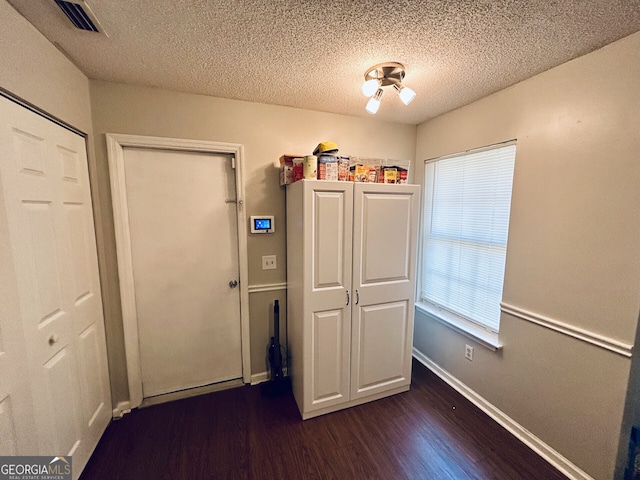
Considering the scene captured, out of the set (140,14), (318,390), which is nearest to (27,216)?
(140,14)

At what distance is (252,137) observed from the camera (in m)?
2.04

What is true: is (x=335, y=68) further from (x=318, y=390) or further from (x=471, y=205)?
(x=318, y=390)

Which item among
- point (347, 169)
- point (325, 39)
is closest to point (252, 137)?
point (347, 169)

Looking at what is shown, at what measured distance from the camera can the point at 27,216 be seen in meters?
1.16

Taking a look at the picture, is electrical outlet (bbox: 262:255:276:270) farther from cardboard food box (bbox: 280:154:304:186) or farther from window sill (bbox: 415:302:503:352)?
window sill (bbox: 415:302:503:352)

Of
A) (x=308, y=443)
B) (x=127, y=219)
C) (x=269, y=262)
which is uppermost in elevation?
(x=127, y=219)

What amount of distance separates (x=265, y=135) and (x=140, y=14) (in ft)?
3.35

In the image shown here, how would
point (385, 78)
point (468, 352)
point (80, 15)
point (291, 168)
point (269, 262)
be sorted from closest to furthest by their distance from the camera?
point (80, 15), point (385, 78), point (291, 168), point (468, 352), point (269, 262)

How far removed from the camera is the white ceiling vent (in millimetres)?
1027

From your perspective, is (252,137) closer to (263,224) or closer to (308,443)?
(263,224)

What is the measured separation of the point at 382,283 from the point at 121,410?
86.6 inches

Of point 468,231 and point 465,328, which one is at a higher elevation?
point 468,231

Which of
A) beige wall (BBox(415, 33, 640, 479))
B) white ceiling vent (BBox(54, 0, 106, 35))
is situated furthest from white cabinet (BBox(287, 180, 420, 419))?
white ceiling vent (BBox(54, 0, 106, 35))

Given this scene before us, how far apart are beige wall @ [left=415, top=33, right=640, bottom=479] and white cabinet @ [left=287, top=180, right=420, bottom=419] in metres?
0.71
